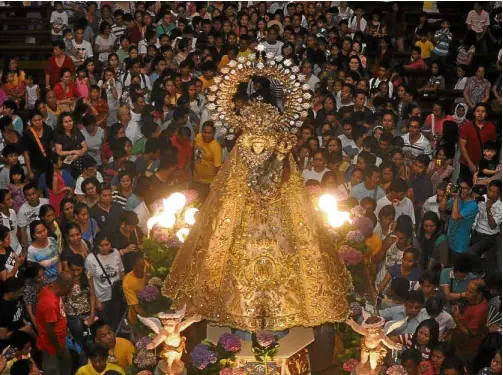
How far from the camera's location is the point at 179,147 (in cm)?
1952

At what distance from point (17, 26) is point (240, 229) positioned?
13.1m

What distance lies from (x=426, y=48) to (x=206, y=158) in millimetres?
7491

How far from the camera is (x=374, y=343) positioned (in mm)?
13352

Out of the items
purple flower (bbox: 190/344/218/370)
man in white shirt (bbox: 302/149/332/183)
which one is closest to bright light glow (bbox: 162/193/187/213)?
man in white shirt (bbox: 302/149/332/183)

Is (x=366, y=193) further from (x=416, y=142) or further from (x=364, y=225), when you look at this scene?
(x=416, y=142)

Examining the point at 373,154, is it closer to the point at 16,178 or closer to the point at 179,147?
the point at 179,147

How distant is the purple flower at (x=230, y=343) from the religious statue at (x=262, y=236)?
0.59 meters

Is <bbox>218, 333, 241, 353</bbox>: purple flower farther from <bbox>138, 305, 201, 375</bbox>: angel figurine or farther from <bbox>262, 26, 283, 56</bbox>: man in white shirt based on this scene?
<bbox>262, 26, 283, 56</bbox>: man in white shirt

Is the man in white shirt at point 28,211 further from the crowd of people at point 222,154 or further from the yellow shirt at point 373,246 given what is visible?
the yellow shirt at point 373,246

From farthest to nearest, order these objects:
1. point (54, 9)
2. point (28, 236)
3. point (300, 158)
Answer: point (54, 9) < point (300, 158) < point (28, 236)

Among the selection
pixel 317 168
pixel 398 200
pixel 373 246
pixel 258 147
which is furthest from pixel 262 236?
pixel 317 168

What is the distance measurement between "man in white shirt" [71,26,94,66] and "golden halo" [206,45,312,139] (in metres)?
9.30

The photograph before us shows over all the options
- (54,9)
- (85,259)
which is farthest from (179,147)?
(54,9)

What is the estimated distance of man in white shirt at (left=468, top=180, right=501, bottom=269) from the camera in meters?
17.4
